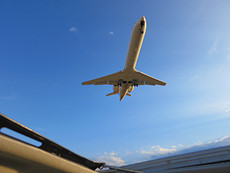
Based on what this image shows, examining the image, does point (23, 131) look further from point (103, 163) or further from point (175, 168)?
point (175, 168)

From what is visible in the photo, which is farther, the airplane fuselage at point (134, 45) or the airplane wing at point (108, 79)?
the airplane wing at point (108, 79)

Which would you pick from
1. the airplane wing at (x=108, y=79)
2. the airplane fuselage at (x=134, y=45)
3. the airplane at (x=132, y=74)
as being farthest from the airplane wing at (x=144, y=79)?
the airplane wing at (x=108, y=79)

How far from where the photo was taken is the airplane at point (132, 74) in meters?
22.3

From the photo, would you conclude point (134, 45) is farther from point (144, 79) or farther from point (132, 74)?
point (144, 79)

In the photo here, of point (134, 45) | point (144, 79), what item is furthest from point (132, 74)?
point (134, 45)

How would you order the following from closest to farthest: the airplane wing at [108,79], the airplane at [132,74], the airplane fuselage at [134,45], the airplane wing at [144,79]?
the airplane fuselage at [134,45] → the airplane at [132,74] → the airplane wing at [108,79] → the airplane wing at [144,79]

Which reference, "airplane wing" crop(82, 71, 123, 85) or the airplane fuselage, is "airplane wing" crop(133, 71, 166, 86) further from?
"airplane wing" crop(82, 71, 123, 85)

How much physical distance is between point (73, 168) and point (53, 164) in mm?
441

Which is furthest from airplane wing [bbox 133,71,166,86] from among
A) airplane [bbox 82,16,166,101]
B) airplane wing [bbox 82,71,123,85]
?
airplane wing [bbox 82,71,123,85]

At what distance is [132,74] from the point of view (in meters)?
27.7

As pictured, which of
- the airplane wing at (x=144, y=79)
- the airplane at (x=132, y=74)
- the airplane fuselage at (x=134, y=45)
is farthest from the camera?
the airplane wing at (x=144, y=79)

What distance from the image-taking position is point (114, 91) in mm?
35875

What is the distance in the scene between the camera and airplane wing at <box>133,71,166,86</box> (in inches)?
1125

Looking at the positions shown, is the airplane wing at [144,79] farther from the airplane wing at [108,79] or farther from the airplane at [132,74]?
the airplane wing at [108,79]
